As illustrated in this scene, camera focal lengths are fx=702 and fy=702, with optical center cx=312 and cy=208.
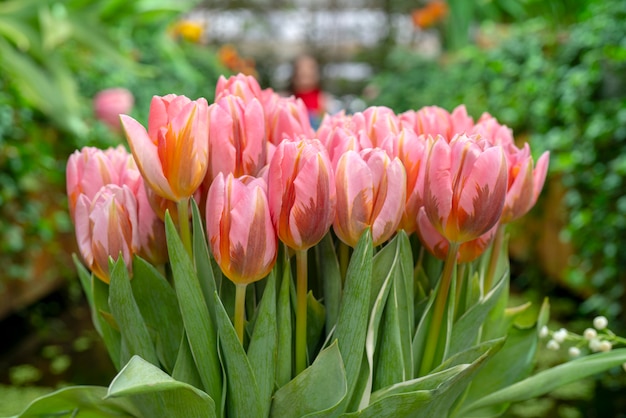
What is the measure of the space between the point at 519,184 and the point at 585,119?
1.82 metres

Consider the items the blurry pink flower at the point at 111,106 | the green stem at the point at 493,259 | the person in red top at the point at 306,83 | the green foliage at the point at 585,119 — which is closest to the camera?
the green stem at the point at 493,259

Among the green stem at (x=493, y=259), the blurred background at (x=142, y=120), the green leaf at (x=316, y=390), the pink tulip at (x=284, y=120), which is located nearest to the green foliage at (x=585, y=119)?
the blurred background at (x=142, y=120)

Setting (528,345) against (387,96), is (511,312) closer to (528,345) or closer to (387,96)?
(528,345)

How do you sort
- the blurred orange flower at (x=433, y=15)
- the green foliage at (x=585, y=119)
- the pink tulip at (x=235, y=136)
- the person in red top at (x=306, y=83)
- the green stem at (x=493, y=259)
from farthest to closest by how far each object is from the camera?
the blurred orange flower at (x=433, y=15) < the person in red top at (x=306, y=83) < the green foliage at (x=585, y=119) < the green stem at (x=493, y=259) < the pink tulip at (x=235, y=136)

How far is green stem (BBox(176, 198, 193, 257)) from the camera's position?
0.52 metres

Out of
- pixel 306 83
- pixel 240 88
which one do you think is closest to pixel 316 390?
pixel 240 88

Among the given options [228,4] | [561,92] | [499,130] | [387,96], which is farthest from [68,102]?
[228,4]

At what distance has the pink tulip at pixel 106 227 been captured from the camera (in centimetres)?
53

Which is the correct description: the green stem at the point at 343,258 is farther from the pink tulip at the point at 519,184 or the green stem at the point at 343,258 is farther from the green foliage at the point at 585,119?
the green foliage at the point at 585,119

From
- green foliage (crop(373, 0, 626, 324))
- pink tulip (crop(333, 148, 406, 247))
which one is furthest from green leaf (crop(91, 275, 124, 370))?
green foliage (crop(373, 0, 626, 324))

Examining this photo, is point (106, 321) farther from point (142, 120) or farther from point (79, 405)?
point (142, 120)

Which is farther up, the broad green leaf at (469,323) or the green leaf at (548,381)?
the broad green leaf at (469,323)

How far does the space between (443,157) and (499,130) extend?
14 cm

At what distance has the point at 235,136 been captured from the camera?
532 millimetres
